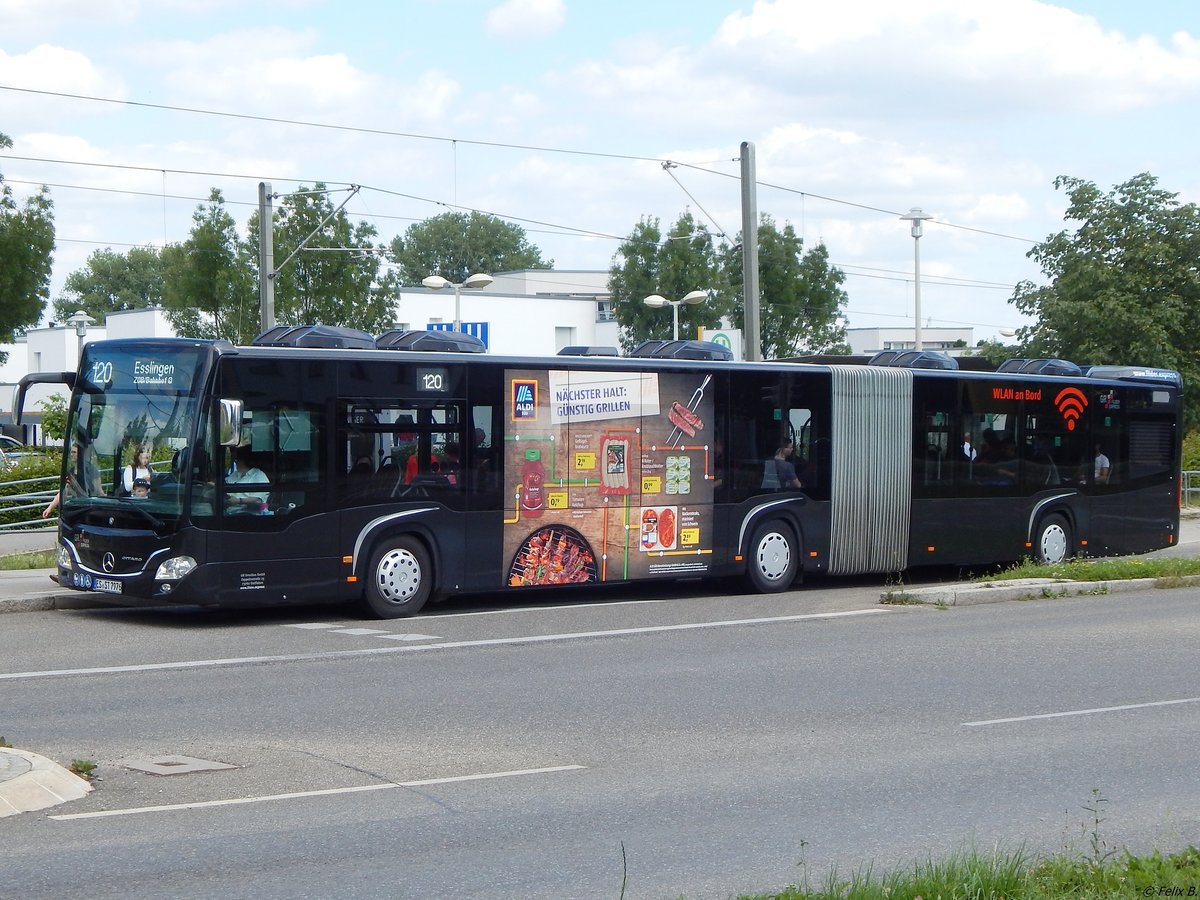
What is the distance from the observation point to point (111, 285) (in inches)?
4518

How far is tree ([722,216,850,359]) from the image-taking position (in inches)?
2096

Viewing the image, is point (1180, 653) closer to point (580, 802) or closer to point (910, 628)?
point (910, 628)

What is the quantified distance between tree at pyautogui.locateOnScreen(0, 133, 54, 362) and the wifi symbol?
22.8 metres

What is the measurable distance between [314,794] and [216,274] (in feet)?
111

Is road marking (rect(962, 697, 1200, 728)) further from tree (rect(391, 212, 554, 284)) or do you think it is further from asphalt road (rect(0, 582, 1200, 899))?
tree (rect(391, 212, 554, 284))

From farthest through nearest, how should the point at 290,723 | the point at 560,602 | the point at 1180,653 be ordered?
the point at 560,602, the point at 1180,653, the point at 290,723

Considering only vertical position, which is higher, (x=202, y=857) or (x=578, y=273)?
(x=578, y=273)

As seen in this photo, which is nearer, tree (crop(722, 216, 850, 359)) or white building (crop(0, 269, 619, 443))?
tree (crop(722, 216, 850, 359))

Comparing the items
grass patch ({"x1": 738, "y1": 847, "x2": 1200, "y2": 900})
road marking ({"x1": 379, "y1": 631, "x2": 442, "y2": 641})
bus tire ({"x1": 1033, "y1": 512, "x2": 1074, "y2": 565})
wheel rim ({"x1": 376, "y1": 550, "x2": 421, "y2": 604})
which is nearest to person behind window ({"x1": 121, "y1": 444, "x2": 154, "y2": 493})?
wheel rim ({"x1": 376, "y1": 550, "x2": 421, "y2": 604})

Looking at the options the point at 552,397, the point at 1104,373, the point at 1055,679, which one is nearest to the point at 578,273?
the point at 1104,373

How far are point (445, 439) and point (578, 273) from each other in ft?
242

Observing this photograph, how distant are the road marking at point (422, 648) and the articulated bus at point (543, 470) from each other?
193 cm

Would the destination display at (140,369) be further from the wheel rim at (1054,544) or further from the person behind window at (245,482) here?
the wheel rim at (1054,544)

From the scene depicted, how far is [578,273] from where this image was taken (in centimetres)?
8912
